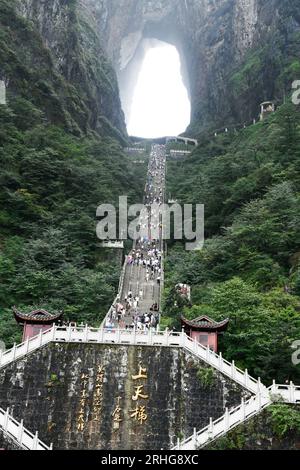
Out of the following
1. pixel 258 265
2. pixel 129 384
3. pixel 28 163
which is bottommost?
pixel 129 384

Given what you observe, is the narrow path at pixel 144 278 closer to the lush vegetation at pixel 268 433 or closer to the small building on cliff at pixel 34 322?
the small building on cliff at pixel 34 322

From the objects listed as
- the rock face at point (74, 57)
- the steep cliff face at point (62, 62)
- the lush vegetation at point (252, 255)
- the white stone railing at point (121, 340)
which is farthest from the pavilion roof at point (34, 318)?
the rock face at point (74, 57)

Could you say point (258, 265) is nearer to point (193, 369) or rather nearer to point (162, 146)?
point (193, 369)

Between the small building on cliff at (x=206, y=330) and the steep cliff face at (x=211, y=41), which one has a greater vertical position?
the steep cliff face at (x=211, y=41)

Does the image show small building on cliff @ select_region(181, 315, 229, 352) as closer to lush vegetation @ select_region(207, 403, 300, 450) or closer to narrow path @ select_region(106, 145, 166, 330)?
lush vegetation @ select_region(207, 403, 300, 450)

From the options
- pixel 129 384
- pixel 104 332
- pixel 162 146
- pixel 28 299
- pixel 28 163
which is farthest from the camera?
pixel 162 146

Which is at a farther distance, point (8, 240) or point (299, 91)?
point (299, 91)
